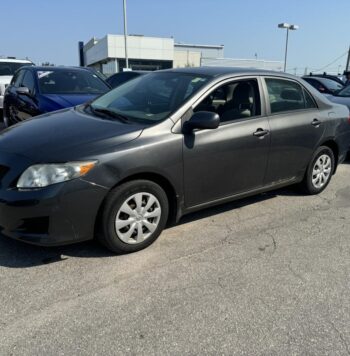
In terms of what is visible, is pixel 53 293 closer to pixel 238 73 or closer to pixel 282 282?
pixel 282 282

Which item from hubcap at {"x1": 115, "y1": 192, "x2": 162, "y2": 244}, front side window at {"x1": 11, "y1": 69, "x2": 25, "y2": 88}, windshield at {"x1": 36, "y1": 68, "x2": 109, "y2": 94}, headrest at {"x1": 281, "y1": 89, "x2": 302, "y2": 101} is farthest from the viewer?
front side window at {"x1": 11, "y1": 69, "x2": 25, "y2": 88}

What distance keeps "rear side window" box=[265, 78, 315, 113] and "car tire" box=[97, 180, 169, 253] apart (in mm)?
1802

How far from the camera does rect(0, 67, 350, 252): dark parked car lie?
10.2 ft

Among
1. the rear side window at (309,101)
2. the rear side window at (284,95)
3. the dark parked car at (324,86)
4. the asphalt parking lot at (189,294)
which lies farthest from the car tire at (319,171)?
the dark parked car at (324,86)

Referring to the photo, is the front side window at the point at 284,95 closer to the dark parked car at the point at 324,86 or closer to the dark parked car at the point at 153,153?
the dark parked car at the point at 153,153

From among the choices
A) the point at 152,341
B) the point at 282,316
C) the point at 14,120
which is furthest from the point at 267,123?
the point at 14,120

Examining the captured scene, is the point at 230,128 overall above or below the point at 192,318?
above

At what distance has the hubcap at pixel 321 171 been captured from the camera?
17.1 ft

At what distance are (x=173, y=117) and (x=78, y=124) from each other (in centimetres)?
89

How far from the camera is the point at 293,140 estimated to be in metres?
4.64

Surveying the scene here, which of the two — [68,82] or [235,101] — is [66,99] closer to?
[68,82]

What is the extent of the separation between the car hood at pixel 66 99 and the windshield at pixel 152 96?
5.15ft

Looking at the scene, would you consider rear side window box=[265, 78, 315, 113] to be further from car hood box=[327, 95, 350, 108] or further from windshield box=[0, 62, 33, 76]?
windshield box=[0, 62, 33, 76]

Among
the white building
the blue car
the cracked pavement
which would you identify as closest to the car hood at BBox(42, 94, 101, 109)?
the blue car
